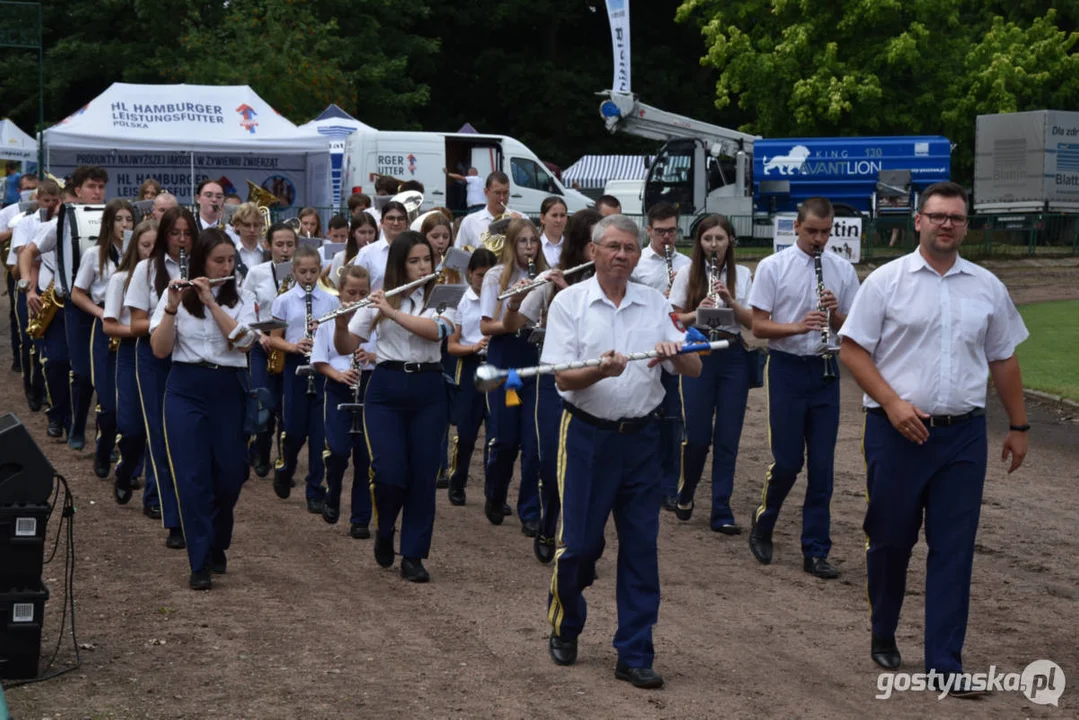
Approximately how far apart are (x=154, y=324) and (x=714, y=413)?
400cm

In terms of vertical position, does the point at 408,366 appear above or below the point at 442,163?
below

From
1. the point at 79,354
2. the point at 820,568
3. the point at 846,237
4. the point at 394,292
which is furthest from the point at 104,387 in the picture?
the point at 846,237

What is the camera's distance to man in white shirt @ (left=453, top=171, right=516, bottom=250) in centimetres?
1314

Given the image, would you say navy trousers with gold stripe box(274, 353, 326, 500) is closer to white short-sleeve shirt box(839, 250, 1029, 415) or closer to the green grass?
white short-sleeve shirt box(839, 250, 1029, 415)

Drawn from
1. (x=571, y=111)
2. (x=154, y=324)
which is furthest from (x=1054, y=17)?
(x=154, y=324)

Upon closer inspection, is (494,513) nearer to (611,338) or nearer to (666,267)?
(666,267)

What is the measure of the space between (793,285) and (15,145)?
3604 cm

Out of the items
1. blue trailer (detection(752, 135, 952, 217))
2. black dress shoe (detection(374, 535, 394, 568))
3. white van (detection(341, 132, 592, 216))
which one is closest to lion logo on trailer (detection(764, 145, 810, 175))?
blue trailer (detection(752, 135, 952, 217))

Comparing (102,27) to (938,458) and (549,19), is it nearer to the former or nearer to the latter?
(549,19)

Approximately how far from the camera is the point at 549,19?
5447cm

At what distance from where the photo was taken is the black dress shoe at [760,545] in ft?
31.8

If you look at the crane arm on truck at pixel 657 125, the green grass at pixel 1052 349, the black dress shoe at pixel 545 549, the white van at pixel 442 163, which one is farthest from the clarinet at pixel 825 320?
the crane arm on truck at pixel 657 125

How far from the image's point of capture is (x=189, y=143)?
27.0 metres

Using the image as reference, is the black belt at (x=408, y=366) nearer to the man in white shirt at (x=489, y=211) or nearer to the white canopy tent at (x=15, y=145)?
the man in white shirt at (x=489, y=211)
